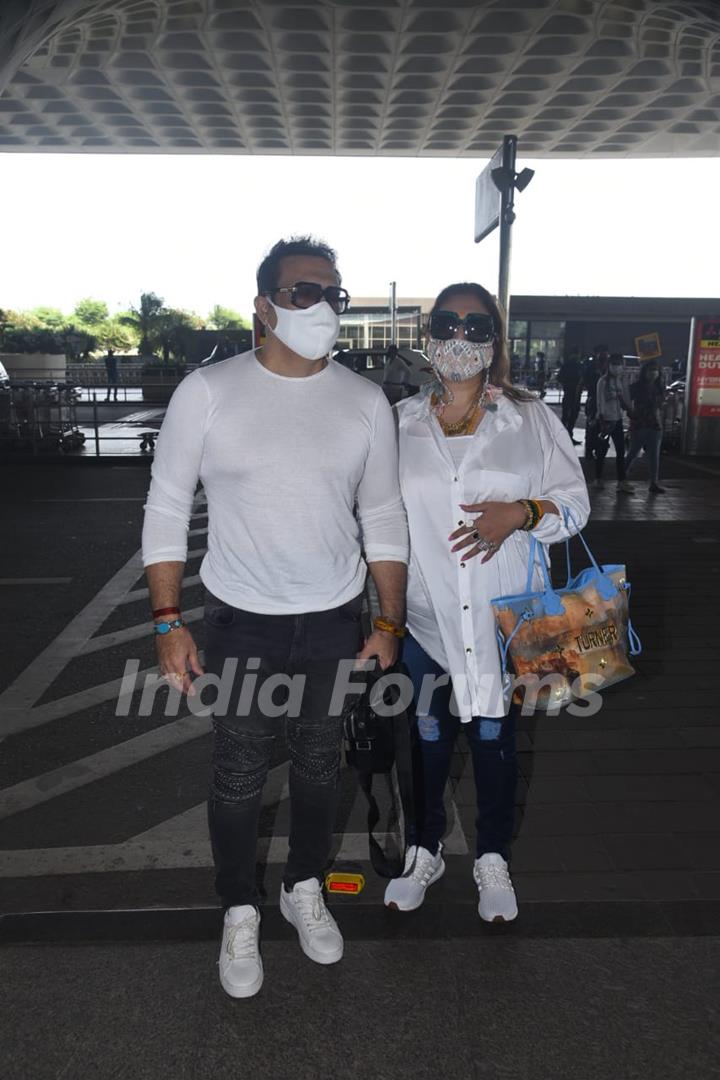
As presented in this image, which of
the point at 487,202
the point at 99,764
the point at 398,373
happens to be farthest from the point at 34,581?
the point at 398,373

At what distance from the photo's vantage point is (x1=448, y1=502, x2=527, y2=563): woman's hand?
258 centimetres

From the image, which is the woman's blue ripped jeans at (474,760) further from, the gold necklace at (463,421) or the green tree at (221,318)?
the green tree at (221,318)

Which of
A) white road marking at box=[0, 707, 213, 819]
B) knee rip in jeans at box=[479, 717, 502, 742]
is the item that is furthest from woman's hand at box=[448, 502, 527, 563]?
white road marking at box=[0, 707, 213, 819]

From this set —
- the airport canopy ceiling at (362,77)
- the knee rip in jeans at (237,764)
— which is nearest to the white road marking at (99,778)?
the knee rip in jeans at (237,764)

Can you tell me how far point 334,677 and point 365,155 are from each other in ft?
145

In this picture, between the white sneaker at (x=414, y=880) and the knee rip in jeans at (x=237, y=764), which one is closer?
the knee rip in jeans at (x=237, y=764)

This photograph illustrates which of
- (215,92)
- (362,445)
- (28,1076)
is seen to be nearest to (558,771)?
(362,445)

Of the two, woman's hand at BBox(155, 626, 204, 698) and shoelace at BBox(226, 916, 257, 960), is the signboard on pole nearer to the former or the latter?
woman's hand at BBox(155, 626, 204, 698)

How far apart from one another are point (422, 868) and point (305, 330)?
6.02ft

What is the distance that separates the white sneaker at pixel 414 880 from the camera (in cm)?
293

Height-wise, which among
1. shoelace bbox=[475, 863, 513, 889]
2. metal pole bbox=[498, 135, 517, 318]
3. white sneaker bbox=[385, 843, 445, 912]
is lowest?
white sneaker bbox=[385, 843, 445, 912]

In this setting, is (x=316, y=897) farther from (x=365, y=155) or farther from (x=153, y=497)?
(x=365, y=155)

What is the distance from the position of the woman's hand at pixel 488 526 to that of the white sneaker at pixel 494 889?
3.52ft

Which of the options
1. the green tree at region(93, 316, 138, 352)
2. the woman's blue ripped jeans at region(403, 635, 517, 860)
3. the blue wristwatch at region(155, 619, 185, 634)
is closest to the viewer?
the blue wristwatch at region(155, 619, 185, 634)
